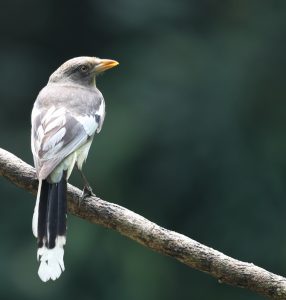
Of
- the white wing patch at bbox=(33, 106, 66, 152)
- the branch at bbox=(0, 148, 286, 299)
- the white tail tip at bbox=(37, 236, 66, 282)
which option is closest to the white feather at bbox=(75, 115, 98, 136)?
the white wing patch at bbox=(33, 106, 66, 152)

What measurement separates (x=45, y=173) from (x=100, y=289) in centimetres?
661

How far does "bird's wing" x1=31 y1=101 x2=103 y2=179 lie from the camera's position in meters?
6.78

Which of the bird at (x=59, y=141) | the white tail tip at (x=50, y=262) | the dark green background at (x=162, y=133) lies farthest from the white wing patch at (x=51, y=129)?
the dark green background at (x=162, y=133)

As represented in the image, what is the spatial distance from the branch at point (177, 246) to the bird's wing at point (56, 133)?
0.20 m

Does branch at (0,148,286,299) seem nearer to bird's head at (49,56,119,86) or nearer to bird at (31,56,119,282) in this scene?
bird at (31,56,119,282)

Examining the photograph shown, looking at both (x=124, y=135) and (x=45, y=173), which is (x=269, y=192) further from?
(x=45, y=173)

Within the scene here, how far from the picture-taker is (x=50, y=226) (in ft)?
21.3

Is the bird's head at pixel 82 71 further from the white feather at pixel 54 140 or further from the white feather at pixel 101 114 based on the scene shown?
Result: the white feather at pixel 54 140

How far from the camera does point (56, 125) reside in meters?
7.27

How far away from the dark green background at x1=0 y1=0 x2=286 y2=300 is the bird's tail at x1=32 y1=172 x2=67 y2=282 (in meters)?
5.81

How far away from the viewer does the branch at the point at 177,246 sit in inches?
237

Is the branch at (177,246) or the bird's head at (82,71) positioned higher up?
the bird's head at (82,71)

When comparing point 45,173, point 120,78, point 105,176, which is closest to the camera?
point 45,173

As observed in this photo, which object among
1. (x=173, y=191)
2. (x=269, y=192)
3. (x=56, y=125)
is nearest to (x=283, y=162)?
(x=269, y=192)
